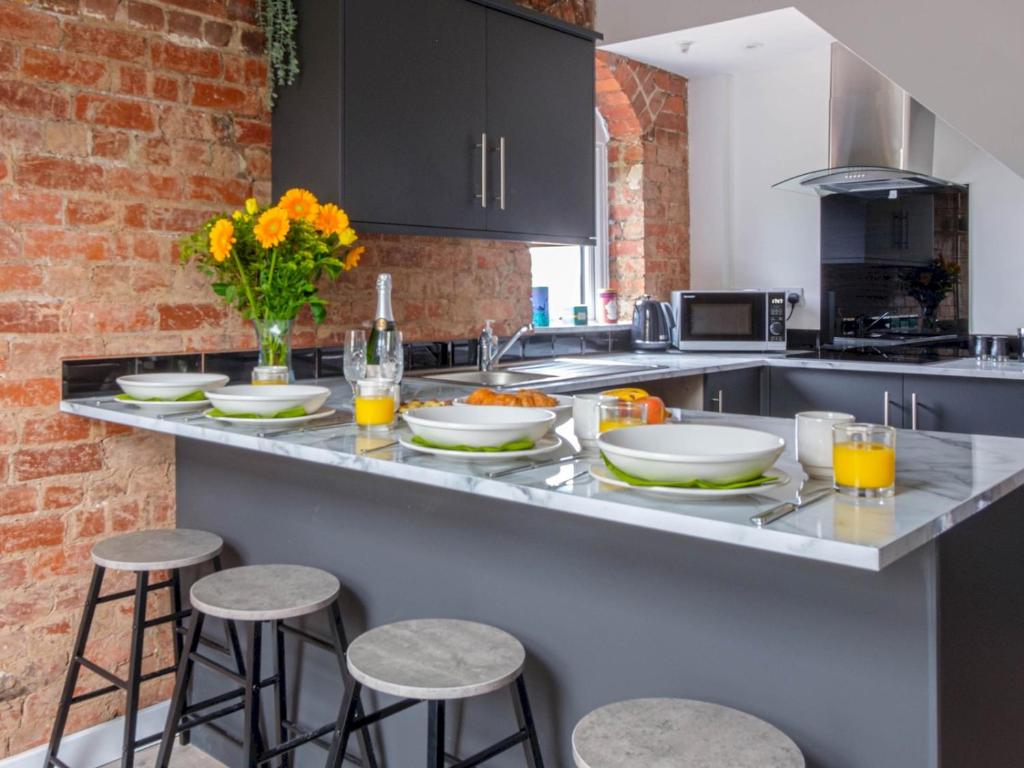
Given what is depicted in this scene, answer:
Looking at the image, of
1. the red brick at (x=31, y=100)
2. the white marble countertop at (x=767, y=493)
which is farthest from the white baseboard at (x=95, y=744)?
the red brick at (x=31, y=100)

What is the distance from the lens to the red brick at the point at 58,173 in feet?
7.70

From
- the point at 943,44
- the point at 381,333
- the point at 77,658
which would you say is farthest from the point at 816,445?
the point at 943,44

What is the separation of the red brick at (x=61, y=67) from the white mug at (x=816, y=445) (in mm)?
2057

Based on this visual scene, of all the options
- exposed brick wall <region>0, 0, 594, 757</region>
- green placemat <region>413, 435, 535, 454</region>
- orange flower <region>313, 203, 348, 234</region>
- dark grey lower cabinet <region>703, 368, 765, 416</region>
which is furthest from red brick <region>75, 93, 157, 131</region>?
dark grey lower cabinet <region>703, 368, 765, 416</region>

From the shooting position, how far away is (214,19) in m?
2.74

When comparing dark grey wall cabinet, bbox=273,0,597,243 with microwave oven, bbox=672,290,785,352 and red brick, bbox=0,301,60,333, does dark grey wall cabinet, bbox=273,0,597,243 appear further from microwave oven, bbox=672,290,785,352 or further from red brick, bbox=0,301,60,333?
microwave oven, bbox=672,290,785,352

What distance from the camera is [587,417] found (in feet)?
5.74

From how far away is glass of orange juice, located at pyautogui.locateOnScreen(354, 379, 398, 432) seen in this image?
6.38ft

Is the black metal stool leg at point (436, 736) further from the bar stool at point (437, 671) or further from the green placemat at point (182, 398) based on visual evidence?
the green placemat at point (182, 398)

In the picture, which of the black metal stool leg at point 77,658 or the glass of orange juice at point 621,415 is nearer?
the glass of orange juice at point 621,415

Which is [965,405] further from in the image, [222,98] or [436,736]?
[222,98]

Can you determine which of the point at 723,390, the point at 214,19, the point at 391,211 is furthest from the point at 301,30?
the point at 723,390

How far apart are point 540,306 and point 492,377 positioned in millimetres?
803

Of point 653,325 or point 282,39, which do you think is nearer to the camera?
point 282,39
